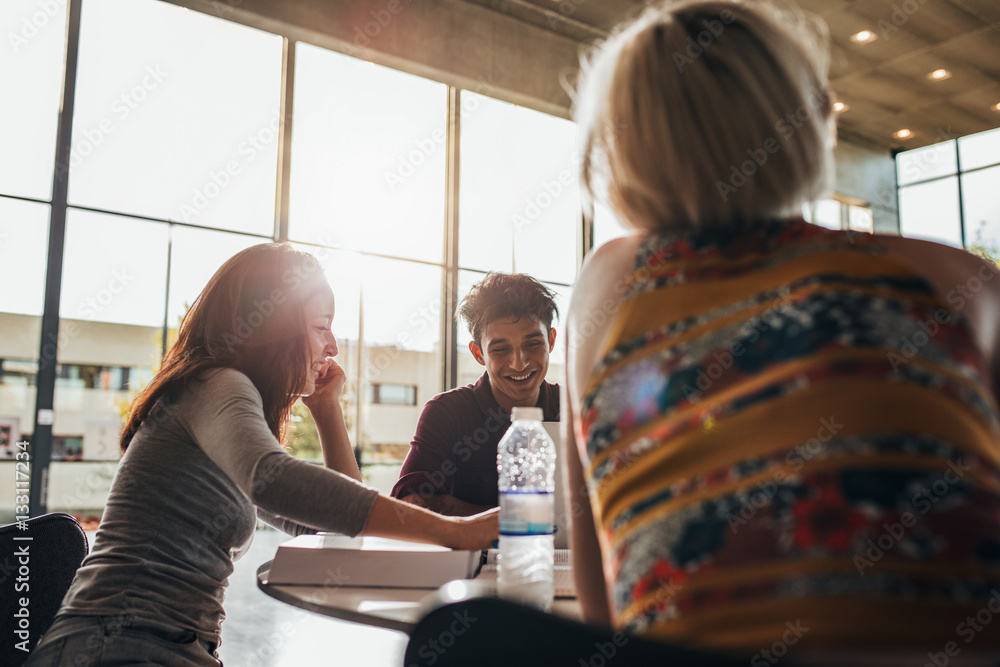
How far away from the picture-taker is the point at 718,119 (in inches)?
30.0

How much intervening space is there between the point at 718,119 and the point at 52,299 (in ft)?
17.9

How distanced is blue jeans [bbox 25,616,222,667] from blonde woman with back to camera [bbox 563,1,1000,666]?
81 cm

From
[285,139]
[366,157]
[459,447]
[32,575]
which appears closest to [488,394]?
[459,447]

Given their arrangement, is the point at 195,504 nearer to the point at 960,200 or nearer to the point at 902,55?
the point at 902,55

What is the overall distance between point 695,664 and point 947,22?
339 inches

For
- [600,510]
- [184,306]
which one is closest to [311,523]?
[600,510]

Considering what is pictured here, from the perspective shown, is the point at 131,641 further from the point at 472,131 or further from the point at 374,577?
the point at 472,131

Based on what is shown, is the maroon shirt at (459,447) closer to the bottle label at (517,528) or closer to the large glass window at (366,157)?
the bottle label at (517,528)

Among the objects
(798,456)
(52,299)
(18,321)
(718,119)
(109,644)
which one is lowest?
(109,644)

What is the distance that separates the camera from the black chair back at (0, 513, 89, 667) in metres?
1.48

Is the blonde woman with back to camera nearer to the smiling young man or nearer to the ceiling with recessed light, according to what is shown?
the smiling young man

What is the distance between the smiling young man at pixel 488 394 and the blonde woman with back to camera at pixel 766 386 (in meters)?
1.50

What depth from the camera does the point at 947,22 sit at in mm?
7309

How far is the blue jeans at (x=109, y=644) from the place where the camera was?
1.21 meters
